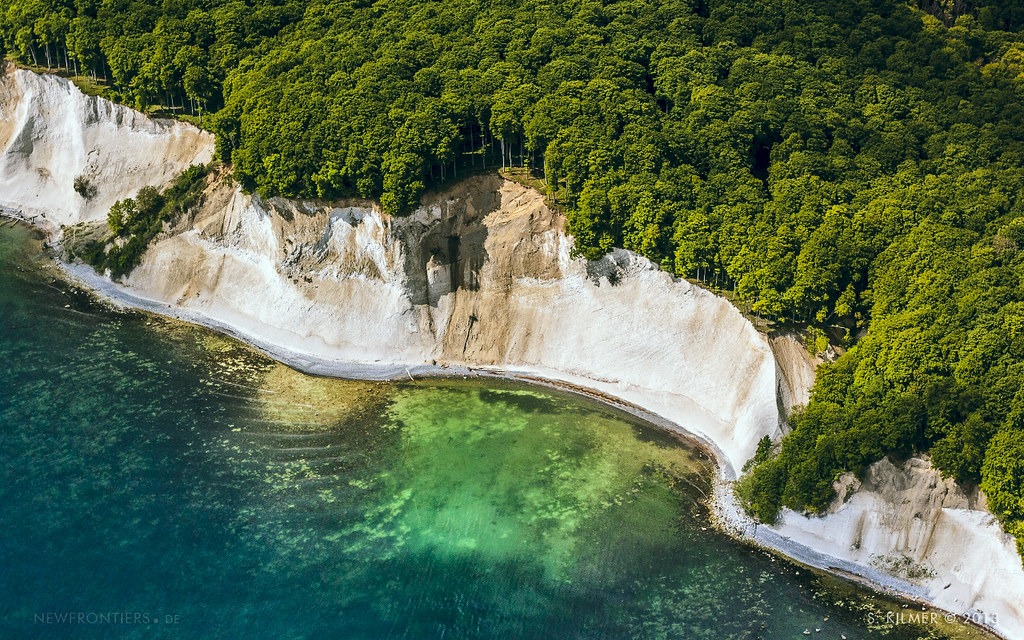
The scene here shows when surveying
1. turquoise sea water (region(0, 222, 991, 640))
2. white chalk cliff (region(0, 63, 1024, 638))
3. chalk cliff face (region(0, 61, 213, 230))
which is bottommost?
turquoise sea water (region(0, 222, 991, 640))

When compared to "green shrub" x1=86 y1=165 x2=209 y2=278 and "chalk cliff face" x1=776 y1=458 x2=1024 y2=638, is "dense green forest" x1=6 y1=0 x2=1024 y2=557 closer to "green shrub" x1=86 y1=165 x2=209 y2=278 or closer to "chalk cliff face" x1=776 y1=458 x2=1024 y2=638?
"chalk cliff face" x1=776 y1=458 x2=1024 y2=638

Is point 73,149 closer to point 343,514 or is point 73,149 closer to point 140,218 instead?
point 140,218

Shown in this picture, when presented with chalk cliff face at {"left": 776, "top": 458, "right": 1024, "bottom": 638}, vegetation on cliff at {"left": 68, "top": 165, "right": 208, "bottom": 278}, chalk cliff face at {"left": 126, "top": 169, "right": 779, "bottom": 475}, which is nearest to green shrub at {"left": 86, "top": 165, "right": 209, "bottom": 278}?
vegetation on cliff at {"left": 68, "top": 165, "right": 208, "bottom": 278}

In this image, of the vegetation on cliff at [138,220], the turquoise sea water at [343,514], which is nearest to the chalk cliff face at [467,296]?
the vegetation on cliff at [138,220]

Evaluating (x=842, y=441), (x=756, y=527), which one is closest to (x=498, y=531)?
(x=756, y=527)

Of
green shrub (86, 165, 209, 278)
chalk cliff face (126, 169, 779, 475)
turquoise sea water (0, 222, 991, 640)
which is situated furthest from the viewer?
green shrub (86, 165, 209, 278)

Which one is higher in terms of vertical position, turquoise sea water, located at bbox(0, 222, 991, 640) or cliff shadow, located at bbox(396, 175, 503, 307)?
cliff shadow, located at bbox(396, 175, 503, 307)
